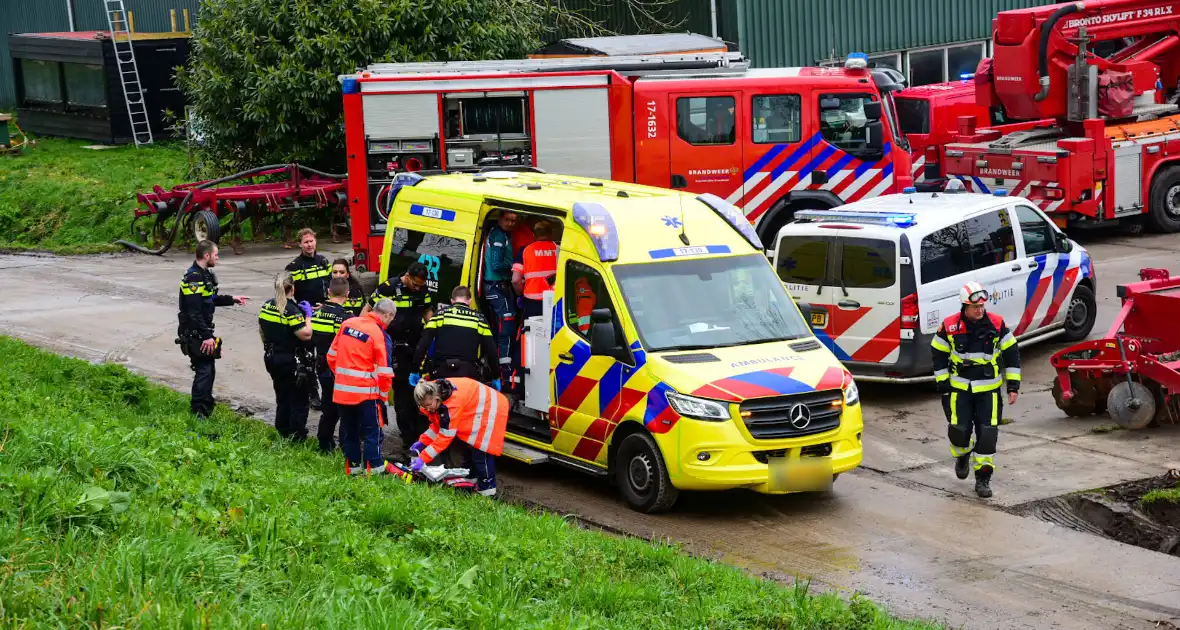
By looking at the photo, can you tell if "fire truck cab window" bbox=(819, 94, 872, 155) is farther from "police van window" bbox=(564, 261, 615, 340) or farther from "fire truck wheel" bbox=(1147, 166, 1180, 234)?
"police van window" bbox=(564, 261, 615, 340)

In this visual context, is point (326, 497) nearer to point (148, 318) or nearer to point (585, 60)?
point (148, 318)

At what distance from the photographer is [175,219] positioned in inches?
875

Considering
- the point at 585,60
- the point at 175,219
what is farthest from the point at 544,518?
the point at 175,219

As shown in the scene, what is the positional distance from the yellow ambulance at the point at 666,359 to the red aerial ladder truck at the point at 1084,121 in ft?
35.8

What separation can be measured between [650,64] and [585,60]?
3.01ft

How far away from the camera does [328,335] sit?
442 inches

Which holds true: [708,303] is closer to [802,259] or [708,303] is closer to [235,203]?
[802,259]

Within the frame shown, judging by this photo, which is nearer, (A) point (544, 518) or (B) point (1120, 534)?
(A) point (544, 518)

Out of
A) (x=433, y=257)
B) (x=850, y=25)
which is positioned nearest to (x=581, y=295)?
(x=433, y=257)

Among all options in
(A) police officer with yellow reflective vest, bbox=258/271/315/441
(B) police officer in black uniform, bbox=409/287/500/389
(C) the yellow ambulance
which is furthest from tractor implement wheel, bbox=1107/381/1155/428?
(A) police officer with yellow reflective vest, bbox=258/271/315/441

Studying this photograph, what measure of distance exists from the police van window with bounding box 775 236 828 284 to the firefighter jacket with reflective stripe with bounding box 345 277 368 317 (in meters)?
4.08

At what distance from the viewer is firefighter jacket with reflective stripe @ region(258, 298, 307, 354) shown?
36.8 feet

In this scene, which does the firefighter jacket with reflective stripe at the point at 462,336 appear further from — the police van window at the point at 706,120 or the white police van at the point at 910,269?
the police van window at the point at 706,120

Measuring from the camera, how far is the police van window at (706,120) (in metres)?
17.9
